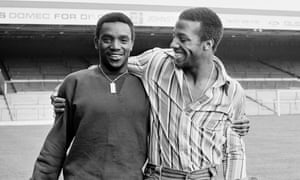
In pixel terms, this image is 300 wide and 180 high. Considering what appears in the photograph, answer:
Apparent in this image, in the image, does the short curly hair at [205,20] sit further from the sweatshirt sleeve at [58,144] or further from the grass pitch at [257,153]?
the grass pitch at [257,153]

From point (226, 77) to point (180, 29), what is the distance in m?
0.34

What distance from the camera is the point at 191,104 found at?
269 cm

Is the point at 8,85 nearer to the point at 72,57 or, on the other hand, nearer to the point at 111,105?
the point at 72,57

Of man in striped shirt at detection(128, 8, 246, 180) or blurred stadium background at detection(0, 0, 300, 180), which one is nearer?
man in striped shirt at detection(128, 8, 246, 180)

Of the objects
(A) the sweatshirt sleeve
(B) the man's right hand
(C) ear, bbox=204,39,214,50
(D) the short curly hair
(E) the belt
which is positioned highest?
(D) the short curly hair

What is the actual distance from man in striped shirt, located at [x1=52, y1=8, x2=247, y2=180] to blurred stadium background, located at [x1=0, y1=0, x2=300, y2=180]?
15.5 m

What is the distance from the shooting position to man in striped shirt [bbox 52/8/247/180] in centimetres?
267

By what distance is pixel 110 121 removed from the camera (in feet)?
8.70

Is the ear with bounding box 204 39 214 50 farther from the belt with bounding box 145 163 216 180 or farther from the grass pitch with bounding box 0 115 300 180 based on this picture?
the grass pitch with bounding box 0 115 300 180

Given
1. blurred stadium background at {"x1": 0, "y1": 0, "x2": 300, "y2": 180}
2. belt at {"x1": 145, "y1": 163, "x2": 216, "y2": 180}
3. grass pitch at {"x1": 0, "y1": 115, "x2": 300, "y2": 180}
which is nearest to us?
belt at {"x1": 145, "y1": 163, "x2": 216, "y2": 180}

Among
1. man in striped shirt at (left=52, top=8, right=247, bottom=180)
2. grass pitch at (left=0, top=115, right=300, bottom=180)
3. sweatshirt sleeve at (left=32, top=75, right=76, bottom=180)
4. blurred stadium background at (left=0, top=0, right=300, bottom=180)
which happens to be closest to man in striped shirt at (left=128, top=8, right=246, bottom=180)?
man in striped shirt at (left=52, top=8, right=247, bottom=180)

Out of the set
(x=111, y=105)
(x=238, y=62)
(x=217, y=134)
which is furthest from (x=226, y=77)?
(x=238, y=62)

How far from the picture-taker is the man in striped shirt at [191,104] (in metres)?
2.67

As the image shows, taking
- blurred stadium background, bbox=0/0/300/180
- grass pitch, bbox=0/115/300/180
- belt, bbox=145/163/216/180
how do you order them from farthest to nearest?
blurred stadium background, bbox=0/0/300/180, grass pitch, bbox=0/115/300/180, belt, bbox=145/163/216/180
